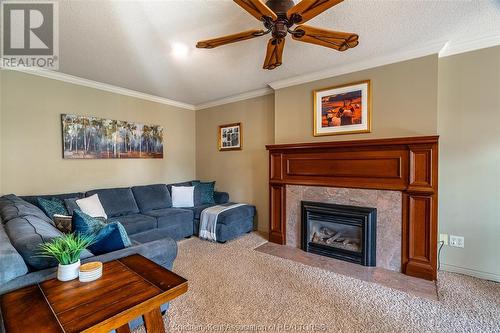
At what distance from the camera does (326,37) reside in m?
1.81

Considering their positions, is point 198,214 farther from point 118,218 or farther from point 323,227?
point 323,227

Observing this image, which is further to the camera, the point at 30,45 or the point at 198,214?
the point at 198,214

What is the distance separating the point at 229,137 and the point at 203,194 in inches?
47.5

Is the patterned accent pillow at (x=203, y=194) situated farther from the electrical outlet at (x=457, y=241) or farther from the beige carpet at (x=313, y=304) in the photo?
the electrical outlet at (x=457, y=241)

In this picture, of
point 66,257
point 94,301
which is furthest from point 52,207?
point 94,301

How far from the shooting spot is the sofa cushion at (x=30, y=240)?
1.32 meters

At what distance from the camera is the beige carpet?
5.86 ft

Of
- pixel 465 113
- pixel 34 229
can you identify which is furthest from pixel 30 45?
pixel 465 113

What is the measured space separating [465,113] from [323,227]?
2.07m

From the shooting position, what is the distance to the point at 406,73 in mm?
2699

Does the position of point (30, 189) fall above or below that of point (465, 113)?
below

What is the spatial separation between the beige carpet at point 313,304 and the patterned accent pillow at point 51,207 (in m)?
1.55

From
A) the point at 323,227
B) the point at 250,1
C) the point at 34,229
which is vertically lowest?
the point at 323,227

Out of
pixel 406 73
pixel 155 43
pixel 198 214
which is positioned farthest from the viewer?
pixel 198 214
